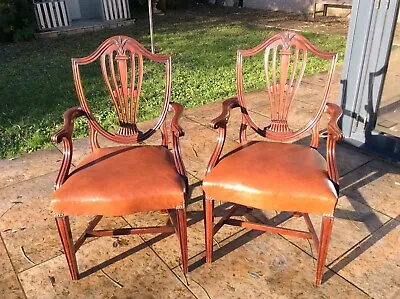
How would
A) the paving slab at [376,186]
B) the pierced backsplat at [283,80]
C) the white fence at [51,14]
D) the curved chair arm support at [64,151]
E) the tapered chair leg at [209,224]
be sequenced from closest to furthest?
the curved chair arm support at [64,151], the tapered chair leg at [209,224], the pierced backsplat at [283,80], the paving slab at [376,186], the white fence at [51,14]

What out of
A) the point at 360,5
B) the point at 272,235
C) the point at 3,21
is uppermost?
the point at 360,5

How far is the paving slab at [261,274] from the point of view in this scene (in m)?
2.02

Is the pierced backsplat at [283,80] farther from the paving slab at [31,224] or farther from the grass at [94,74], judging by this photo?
the grass at [94,74]

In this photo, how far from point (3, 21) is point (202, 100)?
702 centimetres

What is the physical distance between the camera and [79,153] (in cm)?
356

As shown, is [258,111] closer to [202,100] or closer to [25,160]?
[202,100]

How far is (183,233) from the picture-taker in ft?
6.79

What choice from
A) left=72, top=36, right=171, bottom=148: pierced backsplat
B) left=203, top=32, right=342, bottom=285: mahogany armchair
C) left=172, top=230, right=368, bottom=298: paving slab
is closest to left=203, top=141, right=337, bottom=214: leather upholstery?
left=203, top=32, right=342, bottom=285: mahogany armchair

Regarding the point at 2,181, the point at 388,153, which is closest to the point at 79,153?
the point at 2,181

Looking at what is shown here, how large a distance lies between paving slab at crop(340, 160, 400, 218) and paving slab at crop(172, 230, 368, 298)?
80cm

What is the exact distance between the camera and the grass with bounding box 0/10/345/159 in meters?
4.34

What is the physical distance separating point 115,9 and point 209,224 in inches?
414

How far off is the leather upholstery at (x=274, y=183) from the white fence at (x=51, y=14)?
9345 millimetres

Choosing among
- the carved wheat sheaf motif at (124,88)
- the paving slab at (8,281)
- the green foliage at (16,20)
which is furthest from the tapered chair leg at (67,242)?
the green foliage at (16,20)
